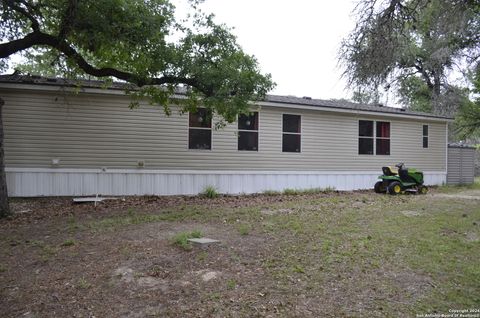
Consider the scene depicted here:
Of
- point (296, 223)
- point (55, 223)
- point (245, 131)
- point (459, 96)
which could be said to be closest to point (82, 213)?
point (55, 223)

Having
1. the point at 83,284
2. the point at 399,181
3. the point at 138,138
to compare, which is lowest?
the point at 83,284

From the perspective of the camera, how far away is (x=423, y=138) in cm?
1656

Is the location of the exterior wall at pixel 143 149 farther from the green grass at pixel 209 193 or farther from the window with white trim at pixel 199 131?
the green grass at pixel 209 193

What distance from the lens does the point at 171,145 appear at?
11930 millimetres

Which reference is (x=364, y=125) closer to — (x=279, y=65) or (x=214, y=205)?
(x=214, y=205)

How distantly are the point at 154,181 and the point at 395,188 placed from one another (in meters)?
7.88

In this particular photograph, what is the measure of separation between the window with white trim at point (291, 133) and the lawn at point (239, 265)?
562 centimetres

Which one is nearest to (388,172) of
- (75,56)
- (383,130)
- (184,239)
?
(383,130)

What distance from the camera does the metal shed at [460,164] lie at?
57.4 ft

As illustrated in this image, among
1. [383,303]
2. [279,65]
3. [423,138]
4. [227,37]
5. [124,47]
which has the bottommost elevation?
[383,303]

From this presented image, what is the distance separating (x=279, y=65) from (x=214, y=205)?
647 inches

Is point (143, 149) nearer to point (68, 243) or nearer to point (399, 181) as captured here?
point (68, 243)

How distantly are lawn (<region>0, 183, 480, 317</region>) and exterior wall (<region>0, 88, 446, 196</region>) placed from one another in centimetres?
301

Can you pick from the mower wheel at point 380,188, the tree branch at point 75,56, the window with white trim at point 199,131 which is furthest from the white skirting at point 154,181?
the tree branch at point 75,56
